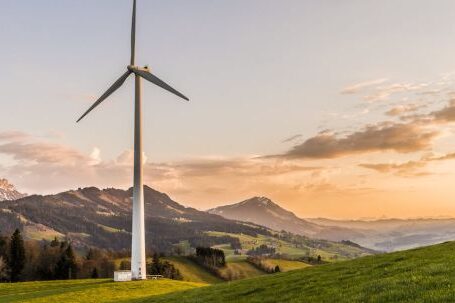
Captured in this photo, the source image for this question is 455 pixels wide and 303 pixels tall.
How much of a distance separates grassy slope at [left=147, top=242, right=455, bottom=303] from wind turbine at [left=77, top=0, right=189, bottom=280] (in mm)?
30720

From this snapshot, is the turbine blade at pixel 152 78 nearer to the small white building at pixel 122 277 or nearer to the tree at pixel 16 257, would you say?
the small white building at pixel 122 277

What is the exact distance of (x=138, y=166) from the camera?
76688 millimetres

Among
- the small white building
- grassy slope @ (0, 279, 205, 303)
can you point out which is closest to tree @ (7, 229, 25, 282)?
grassy slope @ (0, 279, 205, 303)

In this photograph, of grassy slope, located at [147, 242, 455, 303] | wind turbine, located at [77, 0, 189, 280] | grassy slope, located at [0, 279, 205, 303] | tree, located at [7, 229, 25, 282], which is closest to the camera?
grassy slope, located at [147, 242, 455, 303]

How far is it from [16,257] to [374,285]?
150786 millimetres

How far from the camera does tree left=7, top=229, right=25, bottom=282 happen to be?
159m

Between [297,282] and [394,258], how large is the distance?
8133mm

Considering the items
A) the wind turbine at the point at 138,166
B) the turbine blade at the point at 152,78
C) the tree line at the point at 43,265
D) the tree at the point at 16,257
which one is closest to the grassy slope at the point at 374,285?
the wind turbine at the point at 138,166

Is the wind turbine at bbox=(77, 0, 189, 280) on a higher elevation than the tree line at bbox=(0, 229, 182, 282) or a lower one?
higher

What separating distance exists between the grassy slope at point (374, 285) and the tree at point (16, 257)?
12873 centimetres

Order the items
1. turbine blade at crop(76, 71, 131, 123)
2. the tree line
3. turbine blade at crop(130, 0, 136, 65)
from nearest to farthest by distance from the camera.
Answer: turbine blade at crop(76, 71, 131, 123) → turbine blade at crop(130, 0, 136, 65) → the tree line

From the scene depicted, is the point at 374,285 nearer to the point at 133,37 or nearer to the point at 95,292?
the point at 95,292

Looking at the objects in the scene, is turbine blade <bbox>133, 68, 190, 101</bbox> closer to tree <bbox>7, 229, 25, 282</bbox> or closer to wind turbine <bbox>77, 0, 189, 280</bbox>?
wind turbine <bbox>77, 0, 189, 280</bbox>

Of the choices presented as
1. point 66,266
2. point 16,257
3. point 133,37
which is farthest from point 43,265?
point 133,37
